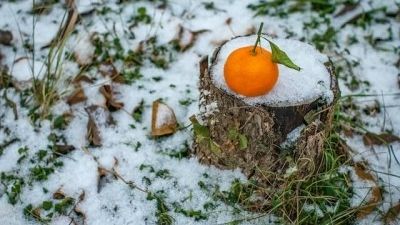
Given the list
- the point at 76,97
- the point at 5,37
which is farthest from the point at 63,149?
the point at 5,37

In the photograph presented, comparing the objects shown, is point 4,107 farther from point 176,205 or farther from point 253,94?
point 253,94

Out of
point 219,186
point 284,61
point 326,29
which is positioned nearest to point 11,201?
point 219,186

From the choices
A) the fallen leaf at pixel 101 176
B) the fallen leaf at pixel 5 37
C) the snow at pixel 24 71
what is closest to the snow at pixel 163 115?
the fallen leaf at pixel 101 176

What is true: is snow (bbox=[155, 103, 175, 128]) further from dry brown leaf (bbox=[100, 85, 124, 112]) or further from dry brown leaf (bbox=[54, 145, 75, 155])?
→ dry brown leaf (bbox=[54, 145, 75, 155])

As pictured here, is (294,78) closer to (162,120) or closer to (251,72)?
(251,72)

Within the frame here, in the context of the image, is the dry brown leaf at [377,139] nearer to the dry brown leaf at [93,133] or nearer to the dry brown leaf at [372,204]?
the dry brown leaf at [372,204]
